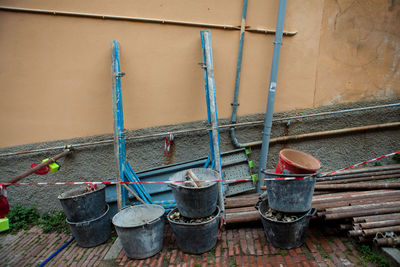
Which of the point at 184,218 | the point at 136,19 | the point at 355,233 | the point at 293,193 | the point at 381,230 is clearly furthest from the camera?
the point at 136,19

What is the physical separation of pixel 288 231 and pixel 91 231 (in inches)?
128

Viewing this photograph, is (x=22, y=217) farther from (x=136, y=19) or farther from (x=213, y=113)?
(x=136, y=19)

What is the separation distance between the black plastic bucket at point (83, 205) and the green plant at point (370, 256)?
13.5 feet

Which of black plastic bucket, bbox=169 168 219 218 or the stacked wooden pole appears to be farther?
black plastic bucket, bbox=169 168 219 218

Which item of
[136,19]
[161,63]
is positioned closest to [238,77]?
[161,63]

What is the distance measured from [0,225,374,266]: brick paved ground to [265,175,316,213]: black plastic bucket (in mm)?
631

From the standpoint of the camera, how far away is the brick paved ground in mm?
3438

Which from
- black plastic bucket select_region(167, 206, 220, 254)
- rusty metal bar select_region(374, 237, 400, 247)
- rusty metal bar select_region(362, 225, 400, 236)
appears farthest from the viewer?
black plastic bucket select_region(167, 206, 220, 254)

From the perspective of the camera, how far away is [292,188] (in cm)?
341

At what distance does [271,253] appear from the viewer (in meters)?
3.62

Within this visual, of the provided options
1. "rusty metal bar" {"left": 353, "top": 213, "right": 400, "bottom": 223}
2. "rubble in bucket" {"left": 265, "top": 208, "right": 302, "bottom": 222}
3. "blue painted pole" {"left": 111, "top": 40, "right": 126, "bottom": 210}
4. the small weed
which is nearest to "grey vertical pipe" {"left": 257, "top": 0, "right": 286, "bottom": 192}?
"rubble in bucket" {"left": 265, "top": 208, "right": 302, "bottom": 222}

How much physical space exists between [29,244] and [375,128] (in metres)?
7.33

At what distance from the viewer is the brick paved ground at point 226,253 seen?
3438 mm

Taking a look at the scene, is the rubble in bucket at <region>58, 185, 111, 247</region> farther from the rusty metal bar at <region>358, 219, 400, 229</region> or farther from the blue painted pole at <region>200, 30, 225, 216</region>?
the rusty metal bar at <region>358, 219, 400, 229</region>
